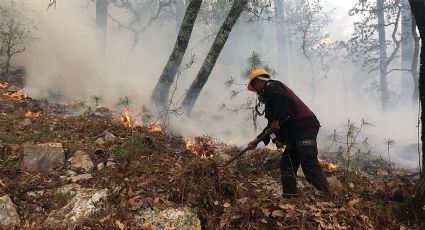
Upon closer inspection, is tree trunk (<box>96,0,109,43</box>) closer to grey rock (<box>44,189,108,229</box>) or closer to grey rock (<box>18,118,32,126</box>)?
grey rock (<box>18,118,32,126</box>)

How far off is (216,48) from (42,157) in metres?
6.13

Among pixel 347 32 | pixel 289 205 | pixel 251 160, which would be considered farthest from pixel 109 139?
pixel 347 32

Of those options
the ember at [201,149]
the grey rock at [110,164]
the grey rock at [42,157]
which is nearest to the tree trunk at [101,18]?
the ember at [201,149]

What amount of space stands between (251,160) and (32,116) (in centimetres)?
447

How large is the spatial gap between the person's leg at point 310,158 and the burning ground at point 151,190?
0.76 ft

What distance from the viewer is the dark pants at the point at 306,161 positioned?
4996mm

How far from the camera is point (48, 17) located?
640 inches

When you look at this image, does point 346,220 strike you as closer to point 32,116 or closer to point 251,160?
point 251,160

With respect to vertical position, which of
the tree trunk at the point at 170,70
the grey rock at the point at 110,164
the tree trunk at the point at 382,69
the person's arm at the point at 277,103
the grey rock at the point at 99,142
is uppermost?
the tree trunk at the point at 382,69

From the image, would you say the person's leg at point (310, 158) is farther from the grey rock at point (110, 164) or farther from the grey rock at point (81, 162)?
the grey rock at point (81, 162)

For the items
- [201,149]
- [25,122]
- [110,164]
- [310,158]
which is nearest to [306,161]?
[310,158]

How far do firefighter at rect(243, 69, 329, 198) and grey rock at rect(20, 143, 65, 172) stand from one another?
115 inches

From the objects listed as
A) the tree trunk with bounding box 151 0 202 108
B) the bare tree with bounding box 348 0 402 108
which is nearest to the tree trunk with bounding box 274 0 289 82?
the bare tree with bounding box 348 0 402 108

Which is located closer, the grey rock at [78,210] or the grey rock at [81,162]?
the grey rock at [78,210]
